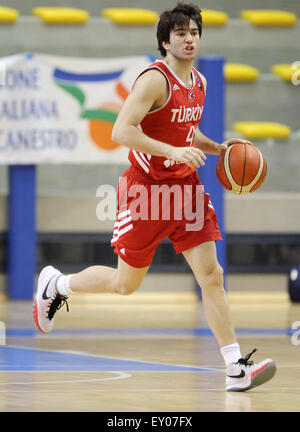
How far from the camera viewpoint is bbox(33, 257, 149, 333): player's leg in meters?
5.33

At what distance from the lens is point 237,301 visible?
38.4 ft

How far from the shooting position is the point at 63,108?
1226 cm

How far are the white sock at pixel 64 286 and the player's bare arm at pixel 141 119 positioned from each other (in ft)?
3.57

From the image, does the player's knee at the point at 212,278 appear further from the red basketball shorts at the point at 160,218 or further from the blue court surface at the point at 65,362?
the blue court surface at the point at 65,362

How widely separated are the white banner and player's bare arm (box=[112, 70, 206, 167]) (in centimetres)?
716

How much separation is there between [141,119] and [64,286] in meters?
1.23

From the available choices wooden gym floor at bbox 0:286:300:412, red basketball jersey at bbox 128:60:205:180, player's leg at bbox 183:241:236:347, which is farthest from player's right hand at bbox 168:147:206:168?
wooden gym floor at bbox 0:286:300:412

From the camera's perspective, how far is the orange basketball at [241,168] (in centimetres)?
541

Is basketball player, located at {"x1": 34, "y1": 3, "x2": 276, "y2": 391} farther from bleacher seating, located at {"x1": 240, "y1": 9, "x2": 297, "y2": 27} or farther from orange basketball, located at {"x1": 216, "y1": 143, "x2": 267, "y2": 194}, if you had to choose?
A: bleacher seating, located at {"x1": 240, "y1": 9, "x2": 297, "y2": 27}

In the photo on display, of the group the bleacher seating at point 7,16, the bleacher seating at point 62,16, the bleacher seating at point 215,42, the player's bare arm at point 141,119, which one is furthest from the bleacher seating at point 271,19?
the player's bare arm at point 141,119

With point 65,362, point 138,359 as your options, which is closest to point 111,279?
point 65,362

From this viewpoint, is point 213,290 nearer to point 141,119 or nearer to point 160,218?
point 160,218

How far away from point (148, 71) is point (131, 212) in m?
0.72
